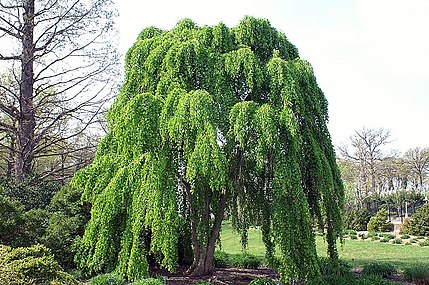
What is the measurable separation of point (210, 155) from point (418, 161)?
1664 inches

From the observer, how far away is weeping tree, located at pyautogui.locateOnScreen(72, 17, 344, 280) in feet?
22.7

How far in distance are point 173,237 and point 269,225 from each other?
2.39 meters

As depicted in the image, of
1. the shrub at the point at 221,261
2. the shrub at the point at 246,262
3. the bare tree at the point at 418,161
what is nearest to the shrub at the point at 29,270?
the shrub at the point at 221,261

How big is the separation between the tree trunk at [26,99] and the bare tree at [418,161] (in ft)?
127

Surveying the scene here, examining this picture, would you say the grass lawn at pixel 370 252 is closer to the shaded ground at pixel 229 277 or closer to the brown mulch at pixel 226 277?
the shaded ground at pixel 229 277

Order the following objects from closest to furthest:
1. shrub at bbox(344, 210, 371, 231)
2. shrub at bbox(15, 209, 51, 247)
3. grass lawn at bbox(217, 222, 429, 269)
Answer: shrub at bbox(15, 209, 51, 247) → grass lawn at bbox(217, 222, 429, 269) → shrub at bbox(344, 210, 371, 231)

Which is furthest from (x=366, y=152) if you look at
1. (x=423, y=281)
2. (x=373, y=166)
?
(x=423, y=281)

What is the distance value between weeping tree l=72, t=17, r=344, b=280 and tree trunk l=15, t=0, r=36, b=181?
6738mm

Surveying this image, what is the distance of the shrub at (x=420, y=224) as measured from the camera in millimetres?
21703

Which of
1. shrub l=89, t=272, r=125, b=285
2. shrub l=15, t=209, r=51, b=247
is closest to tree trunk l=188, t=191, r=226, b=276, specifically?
shrub l=89, t=272, r=125, b=285

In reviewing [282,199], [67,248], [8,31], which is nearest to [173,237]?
[282,199]

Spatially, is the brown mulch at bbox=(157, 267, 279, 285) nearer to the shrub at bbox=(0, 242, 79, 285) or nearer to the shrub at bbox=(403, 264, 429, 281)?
the shrub at bbox=(403, 264, 429, 281)

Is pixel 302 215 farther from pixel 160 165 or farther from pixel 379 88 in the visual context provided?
pixel 379 88

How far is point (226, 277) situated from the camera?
29.1 ft
